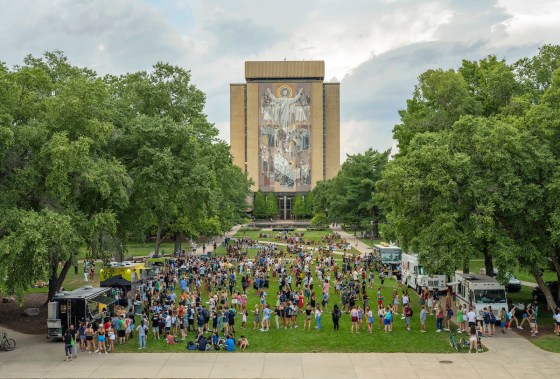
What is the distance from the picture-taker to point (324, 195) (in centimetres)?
11138

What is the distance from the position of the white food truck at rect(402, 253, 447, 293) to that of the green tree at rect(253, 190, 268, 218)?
3641 inches

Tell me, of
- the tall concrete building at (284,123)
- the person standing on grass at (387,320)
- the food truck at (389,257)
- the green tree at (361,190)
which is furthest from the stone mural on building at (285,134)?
the person standing on grass at (387,320)

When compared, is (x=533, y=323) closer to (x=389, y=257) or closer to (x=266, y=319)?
(x=266, y=319)

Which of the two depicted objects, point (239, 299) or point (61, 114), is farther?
point (239, 299)

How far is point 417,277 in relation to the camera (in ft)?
123

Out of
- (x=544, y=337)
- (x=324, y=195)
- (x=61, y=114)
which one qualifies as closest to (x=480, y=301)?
(x=544, y=337)

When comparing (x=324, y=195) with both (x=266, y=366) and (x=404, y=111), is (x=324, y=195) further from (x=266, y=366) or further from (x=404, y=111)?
(x=266, y=366)

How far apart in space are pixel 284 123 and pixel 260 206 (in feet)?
62.1

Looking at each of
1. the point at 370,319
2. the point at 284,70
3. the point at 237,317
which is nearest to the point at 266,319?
the point at 237,317

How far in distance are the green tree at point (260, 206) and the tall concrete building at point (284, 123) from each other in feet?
11.9

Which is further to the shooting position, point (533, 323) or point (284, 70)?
point (284, 70)

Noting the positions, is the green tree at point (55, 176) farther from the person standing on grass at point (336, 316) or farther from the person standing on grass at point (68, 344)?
the person standing on grass at point (336, 316)

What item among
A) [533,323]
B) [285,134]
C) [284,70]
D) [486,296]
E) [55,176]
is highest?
[284,70]

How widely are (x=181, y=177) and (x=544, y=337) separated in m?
18.6
